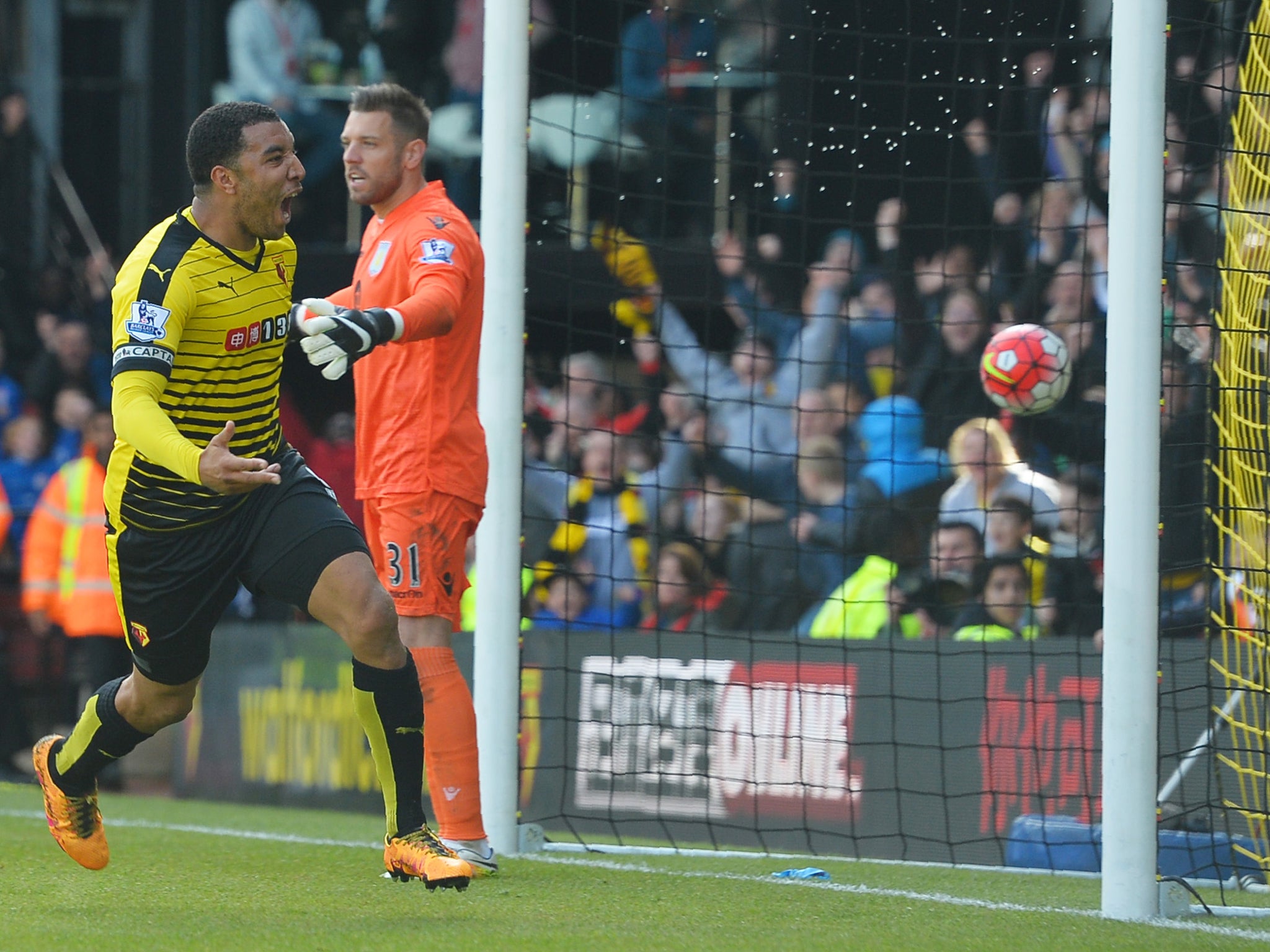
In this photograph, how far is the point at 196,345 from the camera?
4508 millimetres

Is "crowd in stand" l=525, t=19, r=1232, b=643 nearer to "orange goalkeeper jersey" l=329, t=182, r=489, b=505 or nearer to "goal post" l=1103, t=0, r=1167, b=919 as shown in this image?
"orange goalkeeper jersey" l=329, t=182, r=489, b=505

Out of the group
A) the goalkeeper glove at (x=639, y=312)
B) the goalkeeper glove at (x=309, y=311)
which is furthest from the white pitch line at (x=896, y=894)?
the goalkeeper glove at (x=639, y=312)

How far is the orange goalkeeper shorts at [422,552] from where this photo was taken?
5.28 meters

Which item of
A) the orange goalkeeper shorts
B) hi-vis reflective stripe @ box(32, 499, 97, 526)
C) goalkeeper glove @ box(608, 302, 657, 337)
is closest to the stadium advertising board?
the orange goalkeeper shorts

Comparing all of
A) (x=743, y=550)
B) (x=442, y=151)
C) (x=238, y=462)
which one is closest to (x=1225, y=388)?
(x=238, y=462)

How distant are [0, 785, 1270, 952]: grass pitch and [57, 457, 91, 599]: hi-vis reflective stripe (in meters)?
4.26

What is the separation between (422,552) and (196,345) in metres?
1.06

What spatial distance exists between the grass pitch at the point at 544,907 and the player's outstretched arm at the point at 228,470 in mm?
1033

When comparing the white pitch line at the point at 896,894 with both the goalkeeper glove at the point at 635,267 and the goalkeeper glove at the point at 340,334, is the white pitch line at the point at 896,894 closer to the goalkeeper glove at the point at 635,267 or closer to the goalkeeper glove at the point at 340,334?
the goalkeeper glove at the point at 340,334

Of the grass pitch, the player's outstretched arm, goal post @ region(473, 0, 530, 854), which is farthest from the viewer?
goal post @ region(473, 0, 530, 854)

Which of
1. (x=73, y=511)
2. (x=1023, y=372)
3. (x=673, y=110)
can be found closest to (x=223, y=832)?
(x=1023, y=372)

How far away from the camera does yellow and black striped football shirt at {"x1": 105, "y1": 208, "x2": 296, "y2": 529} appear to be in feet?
14.4

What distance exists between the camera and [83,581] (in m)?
10.3

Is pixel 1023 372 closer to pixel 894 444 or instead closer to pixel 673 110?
pixel 894 444
